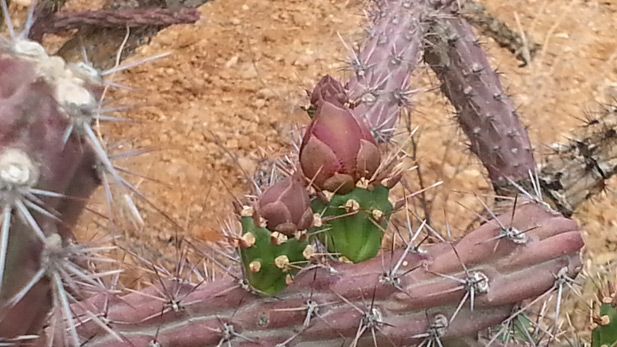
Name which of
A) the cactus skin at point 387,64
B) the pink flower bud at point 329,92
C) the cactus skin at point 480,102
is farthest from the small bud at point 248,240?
the cactus skin at point 480,102

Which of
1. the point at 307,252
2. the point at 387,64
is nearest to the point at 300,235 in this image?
the point at 307,252

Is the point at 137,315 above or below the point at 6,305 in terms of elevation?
below

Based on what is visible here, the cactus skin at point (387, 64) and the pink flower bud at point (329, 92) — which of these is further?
the cactus skin at point (387, 64)

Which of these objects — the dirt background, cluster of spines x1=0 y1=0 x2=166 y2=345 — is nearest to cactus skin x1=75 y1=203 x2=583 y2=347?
cluster of spines x1=0 y1=0 x2=166 y2=345

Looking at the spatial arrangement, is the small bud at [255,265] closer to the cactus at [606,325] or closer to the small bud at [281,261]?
the small bud at [281,261]

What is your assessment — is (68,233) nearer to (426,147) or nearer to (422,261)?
(422,261)

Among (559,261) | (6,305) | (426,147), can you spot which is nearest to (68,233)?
(6,305)
